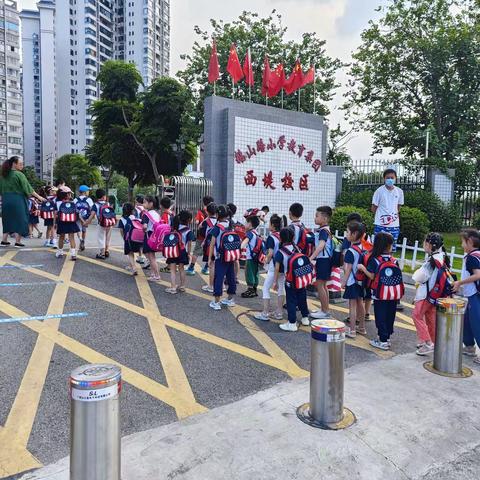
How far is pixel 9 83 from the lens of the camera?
7431 centimetres

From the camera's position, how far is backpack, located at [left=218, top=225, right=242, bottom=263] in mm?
6402

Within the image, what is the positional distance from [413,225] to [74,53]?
301 ft

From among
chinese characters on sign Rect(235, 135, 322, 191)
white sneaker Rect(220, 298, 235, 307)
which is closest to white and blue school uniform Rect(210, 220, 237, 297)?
white sneaker Rect(220, 298, 235, 307)

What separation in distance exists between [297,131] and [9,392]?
41.0 ft

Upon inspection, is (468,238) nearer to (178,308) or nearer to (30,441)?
(178,308)

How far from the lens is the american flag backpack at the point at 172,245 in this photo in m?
7.08

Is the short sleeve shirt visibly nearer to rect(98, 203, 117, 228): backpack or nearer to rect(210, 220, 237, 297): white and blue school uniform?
rect(210, 220, 237, 297): white and blue school uniform

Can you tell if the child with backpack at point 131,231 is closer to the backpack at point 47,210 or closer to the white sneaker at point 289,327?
the backpack at point 47,210

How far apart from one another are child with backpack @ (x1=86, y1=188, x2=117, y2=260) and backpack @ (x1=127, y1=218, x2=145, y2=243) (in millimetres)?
1366

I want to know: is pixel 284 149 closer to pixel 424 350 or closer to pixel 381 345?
pixel 381 345

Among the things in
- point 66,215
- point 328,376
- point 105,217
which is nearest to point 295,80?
point 105,217

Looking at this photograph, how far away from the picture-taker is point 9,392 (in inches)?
154

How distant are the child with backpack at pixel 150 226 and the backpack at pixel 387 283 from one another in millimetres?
3975

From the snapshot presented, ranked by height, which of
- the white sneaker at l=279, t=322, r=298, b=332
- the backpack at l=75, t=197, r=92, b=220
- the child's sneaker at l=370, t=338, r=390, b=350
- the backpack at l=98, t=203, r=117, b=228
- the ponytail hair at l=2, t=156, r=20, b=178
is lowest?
the child's sneaker at l=370, t=338, r=390, b=350
